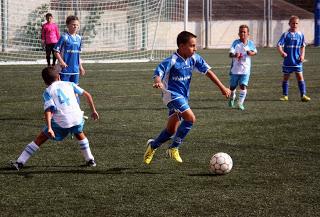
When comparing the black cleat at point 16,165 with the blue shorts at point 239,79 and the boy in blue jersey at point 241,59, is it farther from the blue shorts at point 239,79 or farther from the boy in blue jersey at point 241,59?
the blue shorts at point 239,79

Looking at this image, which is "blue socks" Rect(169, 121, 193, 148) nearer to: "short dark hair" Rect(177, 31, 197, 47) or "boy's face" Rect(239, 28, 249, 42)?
"short dark hair" Rect(177, 31, 197, 47)

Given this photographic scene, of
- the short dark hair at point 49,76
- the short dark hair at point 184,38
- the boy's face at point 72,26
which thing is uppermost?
the boy's face at point 72,26

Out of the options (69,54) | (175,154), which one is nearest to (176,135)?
(175,154)

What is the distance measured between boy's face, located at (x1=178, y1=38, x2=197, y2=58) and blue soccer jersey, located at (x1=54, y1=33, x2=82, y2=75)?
177 inches

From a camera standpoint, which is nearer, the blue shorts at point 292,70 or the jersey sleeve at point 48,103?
the jersey sleeve at point 48,103

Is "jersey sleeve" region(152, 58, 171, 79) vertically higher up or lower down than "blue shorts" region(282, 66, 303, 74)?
higher up

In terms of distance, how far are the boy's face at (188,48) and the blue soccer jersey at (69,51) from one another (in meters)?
4.49

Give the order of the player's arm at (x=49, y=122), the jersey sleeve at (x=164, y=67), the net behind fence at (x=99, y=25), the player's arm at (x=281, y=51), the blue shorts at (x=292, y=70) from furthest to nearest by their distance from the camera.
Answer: the net behind fence at (x=99, y=25) < the blue shorts at (x=292, y=70) < the player's arm at (x=281, y=51) < the jersey sleeve at (x=164, y=67) < the player's arm at (x=49, y=122)

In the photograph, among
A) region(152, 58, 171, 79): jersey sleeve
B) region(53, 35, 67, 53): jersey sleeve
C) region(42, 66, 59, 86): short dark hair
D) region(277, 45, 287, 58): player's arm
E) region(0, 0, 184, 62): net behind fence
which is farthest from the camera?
region(0, 0, 184, 62): net behind fence

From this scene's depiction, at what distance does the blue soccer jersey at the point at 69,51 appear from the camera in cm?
1227

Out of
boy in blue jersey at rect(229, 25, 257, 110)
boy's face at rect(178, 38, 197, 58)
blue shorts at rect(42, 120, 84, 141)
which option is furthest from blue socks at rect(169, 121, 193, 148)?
boy in blue jersey at rect(229, 25, 257, 110)

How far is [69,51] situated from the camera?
40.5 ft

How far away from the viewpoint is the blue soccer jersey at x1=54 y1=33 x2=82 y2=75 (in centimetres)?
1227

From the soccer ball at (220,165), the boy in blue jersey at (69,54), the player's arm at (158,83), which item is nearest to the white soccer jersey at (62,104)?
the player's arm at (158,83)
